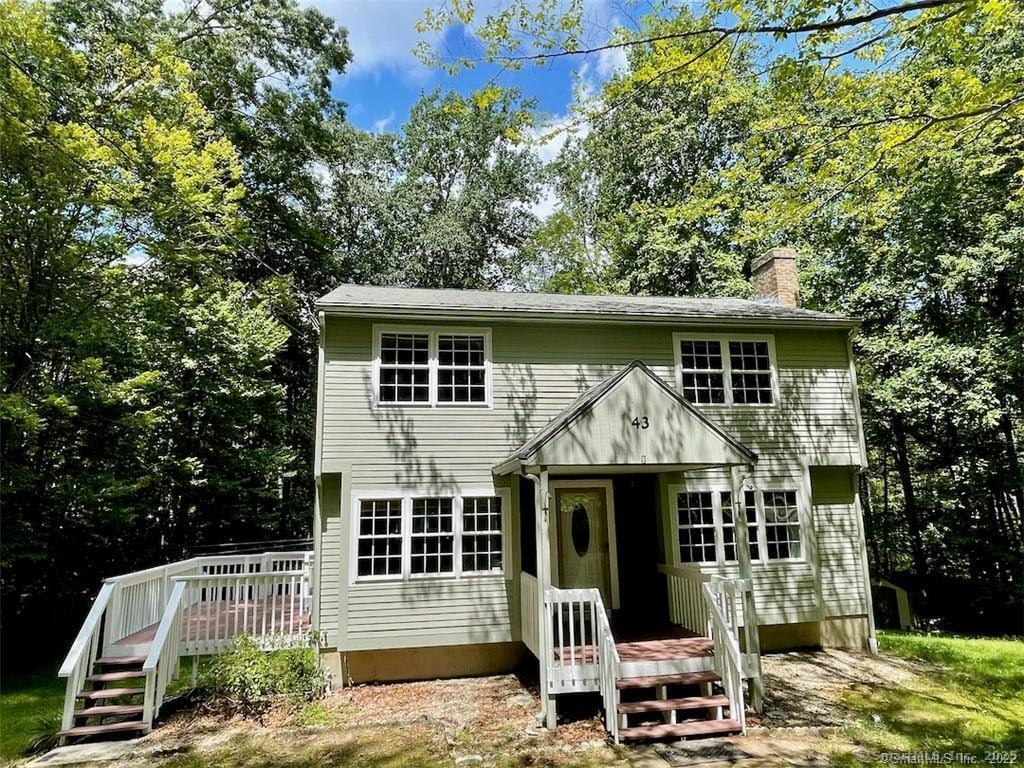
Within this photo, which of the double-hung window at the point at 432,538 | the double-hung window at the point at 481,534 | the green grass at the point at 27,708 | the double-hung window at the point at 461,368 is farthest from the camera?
the double-hung window at the point at 461,368

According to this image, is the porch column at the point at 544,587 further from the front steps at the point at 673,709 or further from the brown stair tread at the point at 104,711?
the brown stair tread at the point at 104,711

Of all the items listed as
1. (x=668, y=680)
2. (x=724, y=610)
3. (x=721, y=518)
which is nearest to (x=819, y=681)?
(x=724, y=610)

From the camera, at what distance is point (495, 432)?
930 cm

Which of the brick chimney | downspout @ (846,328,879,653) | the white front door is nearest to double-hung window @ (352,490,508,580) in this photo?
the white front door

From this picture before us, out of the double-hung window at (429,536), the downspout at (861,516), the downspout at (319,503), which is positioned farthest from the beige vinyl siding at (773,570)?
the downspout at (319,503)

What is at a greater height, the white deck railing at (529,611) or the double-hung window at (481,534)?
the double-hung window at (481,534)

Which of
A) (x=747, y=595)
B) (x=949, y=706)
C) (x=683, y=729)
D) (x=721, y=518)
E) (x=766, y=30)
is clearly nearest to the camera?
(x=766, y=30)

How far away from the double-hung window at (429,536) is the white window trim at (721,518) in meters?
2.89

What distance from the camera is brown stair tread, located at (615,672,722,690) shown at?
6477 mm

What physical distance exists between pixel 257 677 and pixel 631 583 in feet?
18.8

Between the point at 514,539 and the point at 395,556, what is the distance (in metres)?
1.88

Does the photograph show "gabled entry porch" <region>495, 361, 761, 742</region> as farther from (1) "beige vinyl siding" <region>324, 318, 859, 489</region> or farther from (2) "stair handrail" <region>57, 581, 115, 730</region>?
(2) "stair handrail" <region>57, 581, 115, 730</region>

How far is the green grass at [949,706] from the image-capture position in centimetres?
588

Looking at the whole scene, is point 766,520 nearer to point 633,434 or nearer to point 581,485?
point 581,485
